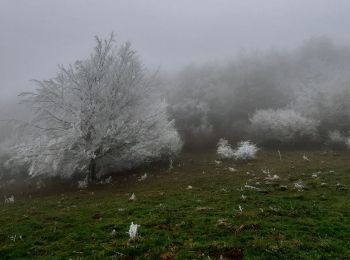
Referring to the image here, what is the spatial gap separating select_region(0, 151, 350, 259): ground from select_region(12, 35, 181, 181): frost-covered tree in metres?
5.41

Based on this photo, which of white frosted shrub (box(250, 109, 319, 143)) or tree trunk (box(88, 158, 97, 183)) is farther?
white frosted shrub (box(250, 109, 319, 143))

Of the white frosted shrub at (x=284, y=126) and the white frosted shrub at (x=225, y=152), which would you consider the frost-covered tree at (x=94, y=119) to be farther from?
the white frosted shrub at (x=284, y=126)

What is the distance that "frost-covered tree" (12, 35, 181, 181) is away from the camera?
3819cm

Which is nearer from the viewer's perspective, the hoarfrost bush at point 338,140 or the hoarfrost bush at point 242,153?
the hoarfrost bush at point 242,153

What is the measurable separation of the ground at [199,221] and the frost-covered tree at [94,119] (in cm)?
541

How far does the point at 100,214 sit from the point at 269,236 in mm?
10939

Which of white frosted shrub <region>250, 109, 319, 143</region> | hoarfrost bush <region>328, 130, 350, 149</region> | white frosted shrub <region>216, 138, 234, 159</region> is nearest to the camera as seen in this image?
white frosted shrub <region>216, 138, 234, 159</region>

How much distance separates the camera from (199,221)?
18344 millimetres

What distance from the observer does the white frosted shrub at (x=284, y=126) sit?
59.9 metres

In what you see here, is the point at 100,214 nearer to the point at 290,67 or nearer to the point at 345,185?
the point at 345,185

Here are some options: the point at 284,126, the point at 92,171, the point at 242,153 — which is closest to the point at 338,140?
the point at 284,126

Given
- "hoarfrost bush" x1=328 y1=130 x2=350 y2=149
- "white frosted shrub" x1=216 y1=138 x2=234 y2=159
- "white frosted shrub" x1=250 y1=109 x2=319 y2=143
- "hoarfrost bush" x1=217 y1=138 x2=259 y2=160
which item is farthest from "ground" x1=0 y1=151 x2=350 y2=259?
"white frosted shrub" x1=250 y1=109 x2=319 y2=143

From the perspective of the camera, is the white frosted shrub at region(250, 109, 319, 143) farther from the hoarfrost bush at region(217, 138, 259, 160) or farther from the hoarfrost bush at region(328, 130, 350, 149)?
the hoarfrost bush at region(217, 138, 259, 160)

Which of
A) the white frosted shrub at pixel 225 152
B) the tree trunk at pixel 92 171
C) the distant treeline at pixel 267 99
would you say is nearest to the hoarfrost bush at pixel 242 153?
the white frosted shrub at pixel 225 152
